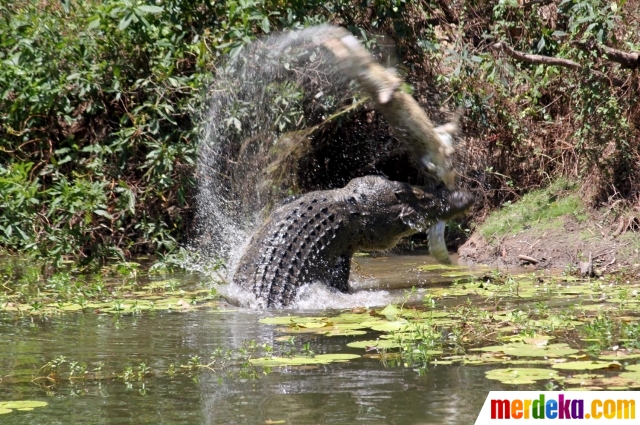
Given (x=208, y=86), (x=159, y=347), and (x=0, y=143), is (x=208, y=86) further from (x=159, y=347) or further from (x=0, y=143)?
(x=159, y=347)

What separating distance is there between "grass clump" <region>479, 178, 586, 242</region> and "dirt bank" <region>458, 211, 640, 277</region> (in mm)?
53

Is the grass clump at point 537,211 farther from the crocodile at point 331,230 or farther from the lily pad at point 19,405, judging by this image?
the lily pad at point 19,405

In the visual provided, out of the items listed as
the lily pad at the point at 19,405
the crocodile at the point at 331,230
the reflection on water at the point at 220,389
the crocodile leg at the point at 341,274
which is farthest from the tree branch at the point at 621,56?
the lily pad at the point at 19,405

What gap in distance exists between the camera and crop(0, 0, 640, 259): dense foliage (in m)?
8.89

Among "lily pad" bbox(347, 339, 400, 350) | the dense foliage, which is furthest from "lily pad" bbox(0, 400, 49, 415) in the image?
the dense foliage

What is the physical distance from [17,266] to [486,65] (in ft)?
16.2

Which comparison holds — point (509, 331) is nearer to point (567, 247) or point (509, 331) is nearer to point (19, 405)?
point (19, 405)

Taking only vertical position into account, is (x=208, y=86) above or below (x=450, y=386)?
above

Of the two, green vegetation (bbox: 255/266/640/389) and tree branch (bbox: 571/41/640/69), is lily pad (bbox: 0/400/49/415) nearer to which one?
green vegetation (bbox: 255/266/640/389)

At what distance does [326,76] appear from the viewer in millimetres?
9797

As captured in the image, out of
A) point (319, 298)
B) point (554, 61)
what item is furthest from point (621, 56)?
point (319, 298)

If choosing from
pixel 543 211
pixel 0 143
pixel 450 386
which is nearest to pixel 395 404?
pixel 450 386

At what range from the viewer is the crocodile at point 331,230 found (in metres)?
6.95

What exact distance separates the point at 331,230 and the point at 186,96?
3.34 metres
